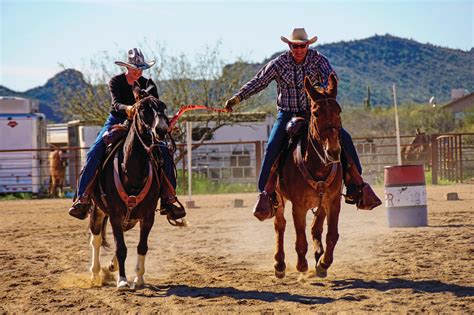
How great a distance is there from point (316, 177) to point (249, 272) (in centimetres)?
165

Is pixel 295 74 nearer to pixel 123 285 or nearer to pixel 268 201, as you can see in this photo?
pixel 268 201

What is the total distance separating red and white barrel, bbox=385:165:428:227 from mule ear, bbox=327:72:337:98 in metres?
4.70

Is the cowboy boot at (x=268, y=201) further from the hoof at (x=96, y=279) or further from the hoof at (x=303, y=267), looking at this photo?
the hoof at (x=96, y=279)

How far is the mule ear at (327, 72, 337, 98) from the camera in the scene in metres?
7.82

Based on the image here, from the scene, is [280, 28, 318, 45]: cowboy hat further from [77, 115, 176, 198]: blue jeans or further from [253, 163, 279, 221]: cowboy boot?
[77, 115, 176, 198]: blue jeans

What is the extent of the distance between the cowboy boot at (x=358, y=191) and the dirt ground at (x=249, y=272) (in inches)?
28.4

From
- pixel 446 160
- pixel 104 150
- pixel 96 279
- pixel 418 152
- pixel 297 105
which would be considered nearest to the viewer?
pixel 297 105

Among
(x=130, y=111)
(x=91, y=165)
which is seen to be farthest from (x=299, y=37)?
(x=91, y=165)

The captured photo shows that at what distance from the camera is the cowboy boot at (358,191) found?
8563 millimetres

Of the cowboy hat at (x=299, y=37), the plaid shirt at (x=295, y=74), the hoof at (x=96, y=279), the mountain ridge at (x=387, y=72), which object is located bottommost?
the hoof at (x=96, y=279)

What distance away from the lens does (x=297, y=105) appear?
8742 mm

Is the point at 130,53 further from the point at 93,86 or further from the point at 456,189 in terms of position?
the point at 93,86

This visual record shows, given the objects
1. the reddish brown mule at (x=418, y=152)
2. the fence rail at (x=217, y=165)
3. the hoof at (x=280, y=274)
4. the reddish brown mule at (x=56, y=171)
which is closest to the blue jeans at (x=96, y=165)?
the hoof at (x=280, y=274)

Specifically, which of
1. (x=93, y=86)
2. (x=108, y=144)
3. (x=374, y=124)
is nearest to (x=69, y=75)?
(x=93, y=86)
